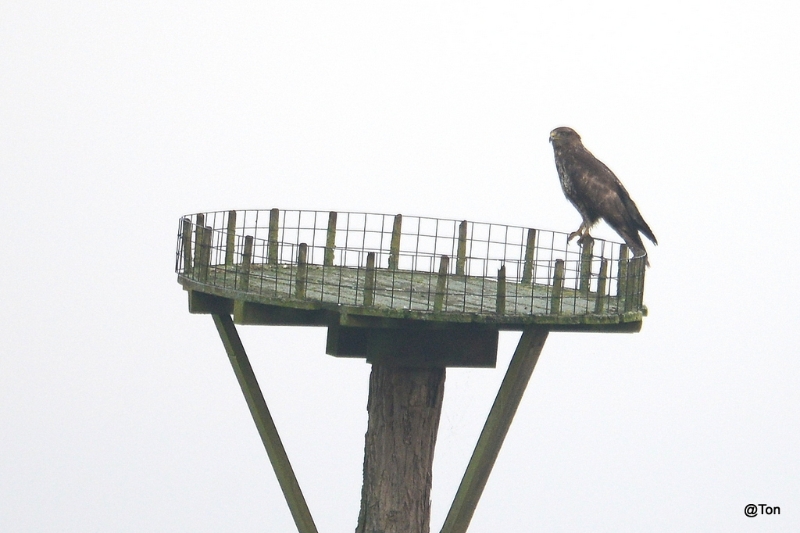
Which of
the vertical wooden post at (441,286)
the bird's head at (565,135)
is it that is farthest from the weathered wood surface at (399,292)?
the bird's head at (565,135)

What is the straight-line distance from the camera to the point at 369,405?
35.2 feet

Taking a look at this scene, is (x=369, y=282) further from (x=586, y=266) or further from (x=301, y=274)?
(x=586, y=266)

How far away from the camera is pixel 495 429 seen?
9867mm

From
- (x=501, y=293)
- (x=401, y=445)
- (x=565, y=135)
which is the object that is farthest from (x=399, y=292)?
(x=565, y=135)

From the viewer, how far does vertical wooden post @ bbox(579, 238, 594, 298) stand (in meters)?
9.97

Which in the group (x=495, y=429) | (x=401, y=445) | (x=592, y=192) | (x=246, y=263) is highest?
(x=592, y=192)

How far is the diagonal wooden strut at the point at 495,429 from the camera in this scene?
31.7ft

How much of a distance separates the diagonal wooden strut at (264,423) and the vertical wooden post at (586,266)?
246 centimetres

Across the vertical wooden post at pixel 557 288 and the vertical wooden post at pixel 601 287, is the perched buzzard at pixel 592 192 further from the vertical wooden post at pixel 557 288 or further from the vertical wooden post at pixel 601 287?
the vertical wooden post at pixel 557 288

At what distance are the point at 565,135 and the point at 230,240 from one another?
11.7 ft

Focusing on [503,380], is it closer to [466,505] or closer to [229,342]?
[466,505]

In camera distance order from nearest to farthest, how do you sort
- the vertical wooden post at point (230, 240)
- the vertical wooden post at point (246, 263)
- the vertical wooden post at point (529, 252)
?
the vertical wooden post at point (246, 263), the vertical wooden post at point (230, 240), the vertical wooden post at point (529, 252)

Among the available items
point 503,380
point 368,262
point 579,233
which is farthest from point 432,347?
point 579,233

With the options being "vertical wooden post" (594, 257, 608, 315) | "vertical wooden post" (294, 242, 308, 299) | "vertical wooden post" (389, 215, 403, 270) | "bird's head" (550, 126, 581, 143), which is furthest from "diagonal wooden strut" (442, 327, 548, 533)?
"bird's head" (550, 126, 581, 143)
